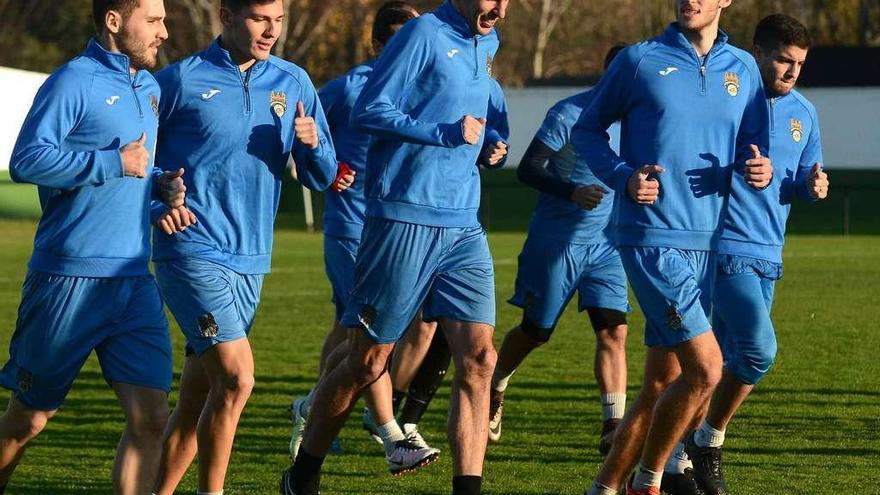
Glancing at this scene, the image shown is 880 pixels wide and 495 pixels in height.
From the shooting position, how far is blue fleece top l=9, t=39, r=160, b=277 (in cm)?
628

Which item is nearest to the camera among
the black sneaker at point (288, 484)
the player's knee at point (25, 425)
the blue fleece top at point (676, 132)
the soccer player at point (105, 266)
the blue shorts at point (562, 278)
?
the soccer player at point (105, 266)

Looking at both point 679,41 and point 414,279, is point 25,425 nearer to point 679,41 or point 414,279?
point 414,279

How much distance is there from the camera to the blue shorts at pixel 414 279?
740 cm

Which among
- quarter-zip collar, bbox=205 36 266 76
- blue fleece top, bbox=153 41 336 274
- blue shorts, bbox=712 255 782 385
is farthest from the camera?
blue shorts, bbox=712 255 782 385

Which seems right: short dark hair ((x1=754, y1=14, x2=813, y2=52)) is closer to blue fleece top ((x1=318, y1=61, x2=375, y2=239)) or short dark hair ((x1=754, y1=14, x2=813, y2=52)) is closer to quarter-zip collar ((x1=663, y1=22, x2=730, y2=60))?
quarter-zip collar ((x1=663, y1=22, x2=730, y2=60))

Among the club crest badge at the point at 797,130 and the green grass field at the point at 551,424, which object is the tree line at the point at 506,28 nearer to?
the green grass field at the point at 551,424

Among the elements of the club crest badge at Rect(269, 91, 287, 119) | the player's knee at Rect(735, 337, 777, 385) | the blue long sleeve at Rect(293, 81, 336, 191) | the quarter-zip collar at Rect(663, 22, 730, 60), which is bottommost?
the player's knee at Rect(735, 337, 777, 385)

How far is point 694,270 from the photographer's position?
7348mm

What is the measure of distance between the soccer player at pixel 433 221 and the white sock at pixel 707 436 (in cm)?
150

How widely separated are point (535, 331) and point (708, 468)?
196cm

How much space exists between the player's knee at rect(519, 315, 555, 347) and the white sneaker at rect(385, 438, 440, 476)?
5.51 feet

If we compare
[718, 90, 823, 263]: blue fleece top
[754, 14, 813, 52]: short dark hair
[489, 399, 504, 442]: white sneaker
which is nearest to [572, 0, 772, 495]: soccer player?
[718, 90, 823, 263]: blue fleece top

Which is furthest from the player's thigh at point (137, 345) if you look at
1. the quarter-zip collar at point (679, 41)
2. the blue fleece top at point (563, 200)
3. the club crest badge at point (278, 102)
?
the blue fleece top at point (563, 200)

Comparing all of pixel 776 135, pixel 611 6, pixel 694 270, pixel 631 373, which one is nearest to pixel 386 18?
pixel 776 135
